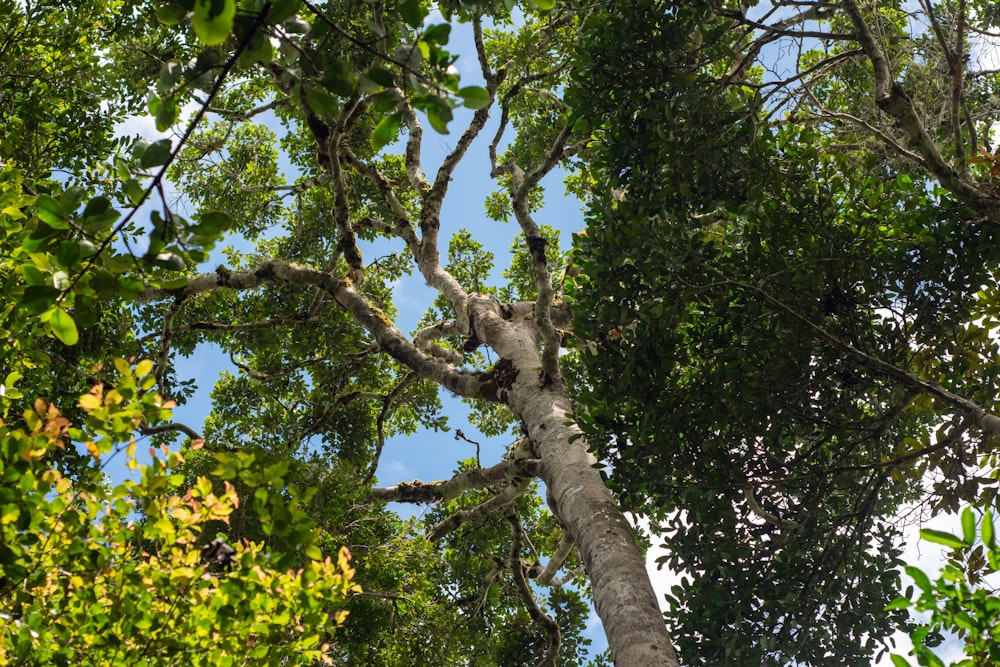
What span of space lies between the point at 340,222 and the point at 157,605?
6.92m

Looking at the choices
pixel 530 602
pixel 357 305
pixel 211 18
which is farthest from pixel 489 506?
pixel 211 18

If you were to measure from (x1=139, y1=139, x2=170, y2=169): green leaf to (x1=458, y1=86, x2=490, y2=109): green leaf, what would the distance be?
2.57ft

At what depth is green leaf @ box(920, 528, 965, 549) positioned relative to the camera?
207cm

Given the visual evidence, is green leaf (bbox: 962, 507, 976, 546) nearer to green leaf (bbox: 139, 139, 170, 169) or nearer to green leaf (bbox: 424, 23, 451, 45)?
green leaf (bbox: 424, 23, 451, 45)

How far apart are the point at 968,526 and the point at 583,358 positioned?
3.96 m

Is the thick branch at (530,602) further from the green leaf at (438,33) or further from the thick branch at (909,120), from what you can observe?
the green leaf at (438,33)

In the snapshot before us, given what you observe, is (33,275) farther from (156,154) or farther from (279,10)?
(279,10)

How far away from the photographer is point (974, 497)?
578 cm

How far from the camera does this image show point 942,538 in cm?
207

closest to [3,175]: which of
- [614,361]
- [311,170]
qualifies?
[614,361]

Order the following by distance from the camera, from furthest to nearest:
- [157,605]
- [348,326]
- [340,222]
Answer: [348,326] < [340,222] < [157,605]

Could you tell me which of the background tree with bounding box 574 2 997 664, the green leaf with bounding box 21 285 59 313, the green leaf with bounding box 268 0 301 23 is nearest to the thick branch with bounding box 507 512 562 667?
the background tree with bounding box 574 2 997 664

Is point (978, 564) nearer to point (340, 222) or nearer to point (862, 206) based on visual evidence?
point (862, 206)

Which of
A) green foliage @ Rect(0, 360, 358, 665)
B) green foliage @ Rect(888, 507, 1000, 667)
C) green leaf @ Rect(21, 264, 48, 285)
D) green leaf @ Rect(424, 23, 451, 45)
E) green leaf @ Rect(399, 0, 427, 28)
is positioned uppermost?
green leaf @ Rect(399, 0, 427, 28)
